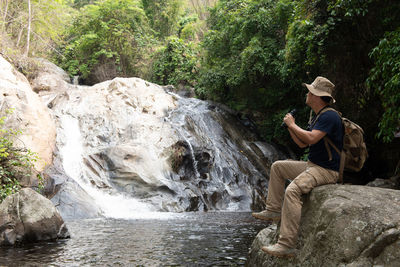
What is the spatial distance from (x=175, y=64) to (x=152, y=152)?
1377cm

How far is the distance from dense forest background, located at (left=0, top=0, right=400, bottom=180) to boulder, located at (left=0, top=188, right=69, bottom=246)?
7.04 metres

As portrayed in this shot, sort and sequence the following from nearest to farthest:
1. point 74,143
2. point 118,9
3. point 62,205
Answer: point 62,205
point 74,143
point 118,9

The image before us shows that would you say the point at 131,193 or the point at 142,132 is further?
the point at 142,132

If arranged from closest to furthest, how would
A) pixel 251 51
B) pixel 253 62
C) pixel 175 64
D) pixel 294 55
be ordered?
pixel 294 55, pixel 251 51, pixel 253 62, pixel 175 64

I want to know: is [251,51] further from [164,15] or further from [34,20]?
[164,15]

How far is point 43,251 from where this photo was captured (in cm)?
561

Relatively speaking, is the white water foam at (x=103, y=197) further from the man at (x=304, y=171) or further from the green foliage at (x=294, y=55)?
the green foliage at (x=294, y=55)

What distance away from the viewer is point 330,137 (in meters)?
3.85

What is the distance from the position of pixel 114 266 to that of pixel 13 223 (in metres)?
2.56

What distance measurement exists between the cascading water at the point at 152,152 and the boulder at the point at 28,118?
2.57 feet

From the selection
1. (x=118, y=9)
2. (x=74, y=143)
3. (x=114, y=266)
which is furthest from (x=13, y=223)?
(x=118, y=9)

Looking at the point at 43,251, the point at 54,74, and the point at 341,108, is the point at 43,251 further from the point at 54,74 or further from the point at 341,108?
the point at 54,74

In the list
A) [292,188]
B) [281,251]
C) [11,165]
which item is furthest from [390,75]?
[11,165]

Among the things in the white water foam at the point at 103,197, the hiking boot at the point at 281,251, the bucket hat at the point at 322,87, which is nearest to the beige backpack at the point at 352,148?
the bucket hat at the point at 322,87
